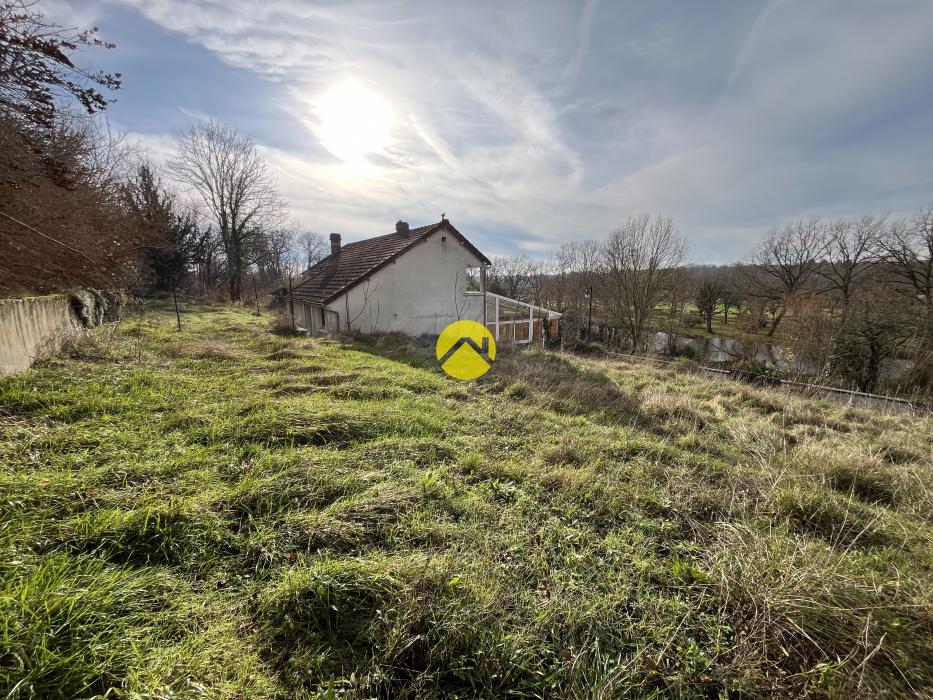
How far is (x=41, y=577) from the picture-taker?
1.75 meters

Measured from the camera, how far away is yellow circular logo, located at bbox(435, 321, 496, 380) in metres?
8.47

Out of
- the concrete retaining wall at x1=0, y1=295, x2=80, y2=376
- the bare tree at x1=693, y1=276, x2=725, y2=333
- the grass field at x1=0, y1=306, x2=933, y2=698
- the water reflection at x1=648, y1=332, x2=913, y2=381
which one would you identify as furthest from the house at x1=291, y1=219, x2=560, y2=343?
the bare tree at x1=693, y1=276, x2=725, y2=333

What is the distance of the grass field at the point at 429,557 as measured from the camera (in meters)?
1.68

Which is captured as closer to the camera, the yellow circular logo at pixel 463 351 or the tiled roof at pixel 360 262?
the yellow circular logo at pixel 463 351

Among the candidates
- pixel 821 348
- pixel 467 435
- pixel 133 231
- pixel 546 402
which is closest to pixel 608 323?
pixel 821 348

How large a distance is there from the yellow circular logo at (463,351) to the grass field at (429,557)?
3626mm

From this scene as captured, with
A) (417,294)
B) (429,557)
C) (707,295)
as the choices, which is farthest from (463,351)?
(707,295)

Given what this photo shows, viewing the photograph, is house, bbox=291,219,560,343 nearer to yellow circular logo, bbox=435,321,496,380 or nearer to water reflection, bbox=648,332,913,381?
yellow circular logo, bbox=435,321,496,380

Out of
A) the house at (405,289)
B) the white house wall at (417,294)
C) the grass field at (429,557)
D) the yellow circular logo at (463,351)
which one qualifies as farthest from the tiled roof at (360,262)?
the grass field at (429,557)

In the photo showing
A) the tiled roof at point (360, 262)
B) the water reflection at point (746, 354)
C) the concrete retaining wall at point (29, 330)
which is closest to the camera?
the concrete retaining wall at point (29, 330)

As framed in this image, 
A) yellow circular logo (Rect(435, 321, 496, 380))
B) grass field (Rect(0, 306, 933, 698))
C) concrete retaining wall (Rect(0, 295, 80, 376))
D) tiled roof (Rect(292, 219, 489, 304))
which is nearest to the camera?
grass field (Rect(0, 306, 933, 698))

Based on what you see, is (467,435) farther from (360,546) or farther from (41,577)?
(41,577)

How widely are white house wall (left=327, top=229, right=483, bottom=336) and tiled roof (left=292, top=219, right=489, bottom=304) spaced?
0.97 ft

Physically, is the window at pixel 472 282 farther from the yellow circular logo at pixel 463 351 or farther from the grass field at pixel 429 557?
the grass field at pixel 429 557
